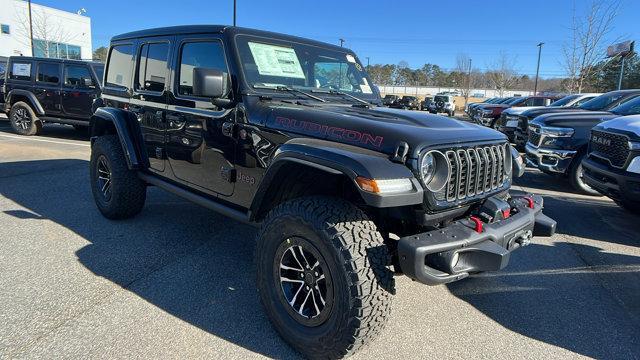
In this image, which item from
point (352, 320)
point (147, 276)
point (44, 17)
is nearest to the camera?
point (352, 320)

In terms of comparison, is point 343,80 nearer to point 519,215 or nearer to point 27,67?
point 519,215

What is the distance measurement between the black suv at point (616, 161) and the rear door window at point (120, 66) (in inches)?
208

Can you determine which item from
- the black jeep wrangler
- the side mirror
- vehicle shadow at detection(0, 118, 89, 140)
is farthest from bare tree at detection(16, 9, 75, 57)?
the side mirror

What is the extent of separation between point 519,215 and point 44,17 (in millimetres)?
53557

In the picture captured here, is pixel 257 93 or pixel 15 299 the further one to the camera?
pixel 257 93

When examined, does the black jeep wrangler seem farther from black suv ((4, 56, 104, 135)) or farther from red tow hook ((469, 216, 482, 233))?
black suv ((4, 56, 104, 135))

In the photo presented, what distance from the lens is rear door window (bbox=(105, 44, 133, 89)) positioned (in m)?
4.61

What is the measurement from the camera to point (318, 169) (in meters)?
2.44

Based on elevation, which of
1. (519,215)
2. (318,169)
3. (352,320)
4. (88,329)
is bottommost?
(88,329)

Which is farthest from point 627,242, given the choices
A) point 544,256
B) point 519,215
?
point 519,215

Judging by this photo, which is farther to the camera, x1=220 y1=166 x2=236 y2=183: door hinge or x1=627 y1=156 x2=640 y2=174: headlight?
x1=627 y1=156 x2=640 y2=174: headlight

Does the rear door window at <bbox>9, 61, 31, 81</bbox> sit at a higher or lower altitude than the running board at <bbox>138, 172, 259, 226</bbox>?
higher

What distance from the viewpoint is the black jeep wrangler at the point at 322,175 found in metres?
2.33

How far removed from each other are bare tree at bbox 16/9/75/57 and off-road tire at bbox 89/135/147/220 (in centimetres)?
4362
